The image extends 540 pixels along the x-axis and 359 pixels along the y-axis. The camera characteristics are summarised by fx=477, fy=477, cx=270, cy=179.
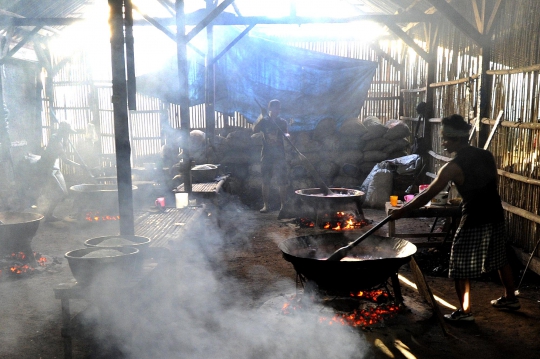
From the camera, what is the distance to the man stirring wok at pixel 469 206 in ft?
14.3

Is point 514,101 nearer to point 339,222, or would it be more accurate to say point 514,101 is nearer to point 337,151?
point 339,222

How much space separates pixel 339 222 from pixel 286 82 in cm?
510

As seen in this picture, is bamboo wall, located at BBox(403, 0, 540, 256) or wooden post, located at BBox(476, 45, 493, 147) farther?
wooden post, located at BBox(476, 45, 493, 147)

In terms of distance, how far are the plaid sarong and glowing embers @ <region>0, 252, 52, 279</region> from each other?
524 cm

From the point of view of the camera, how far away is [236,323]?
4531 mm

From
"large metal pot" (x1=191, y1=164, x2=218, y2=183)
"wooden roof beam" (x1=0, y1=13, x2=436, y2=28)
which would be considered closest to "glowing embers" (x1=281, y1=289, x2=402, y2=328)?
"large metal pot" (x1=191, y1=164, x2=218, y2=183)

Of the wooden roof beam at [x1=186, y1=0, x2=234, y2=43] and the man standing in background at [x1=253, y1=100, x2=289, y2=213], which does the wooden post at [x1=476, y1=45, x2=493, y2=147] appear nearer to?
the man standing in background at [x1=253, y1=100, x2=289, y2=213]

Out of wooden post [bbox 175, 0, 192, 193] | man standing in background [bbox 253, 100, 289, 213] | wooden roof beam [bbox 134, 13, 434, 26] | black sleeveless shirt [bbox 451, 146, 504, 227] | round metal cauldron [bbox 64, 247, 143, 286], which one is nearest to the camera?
round metal cauldron [bbox 64, 247, 143, 286]

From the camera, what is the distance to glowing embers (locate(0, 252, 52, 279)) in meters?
6.26

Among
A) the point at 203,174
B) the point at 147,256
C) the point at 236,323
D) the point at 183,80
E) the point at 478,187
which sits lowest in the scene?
the point at 236,323

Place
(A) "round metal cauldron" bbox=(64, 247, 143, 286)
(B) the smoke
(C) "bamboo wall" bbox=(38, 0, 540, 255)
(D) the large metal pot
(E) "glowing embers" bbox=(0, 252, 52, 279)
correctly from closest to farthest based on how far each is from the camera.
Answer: (A) "round metal cauldron" bbox=(64, 247, 143, 286), (B) the smoke, (C) "bamboo wall" bbox=(38, 0, 540, 255), (E) "glowing embers" bbox=(0, 252, 52, 279), (D) the large metal pot

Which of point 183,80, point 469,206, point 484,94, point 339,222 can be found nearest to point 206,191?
point 183,80

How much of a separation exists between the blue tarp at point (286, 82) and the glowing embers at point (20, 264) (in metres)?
6.65

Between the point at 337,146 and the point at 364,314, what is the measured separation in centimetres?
755
